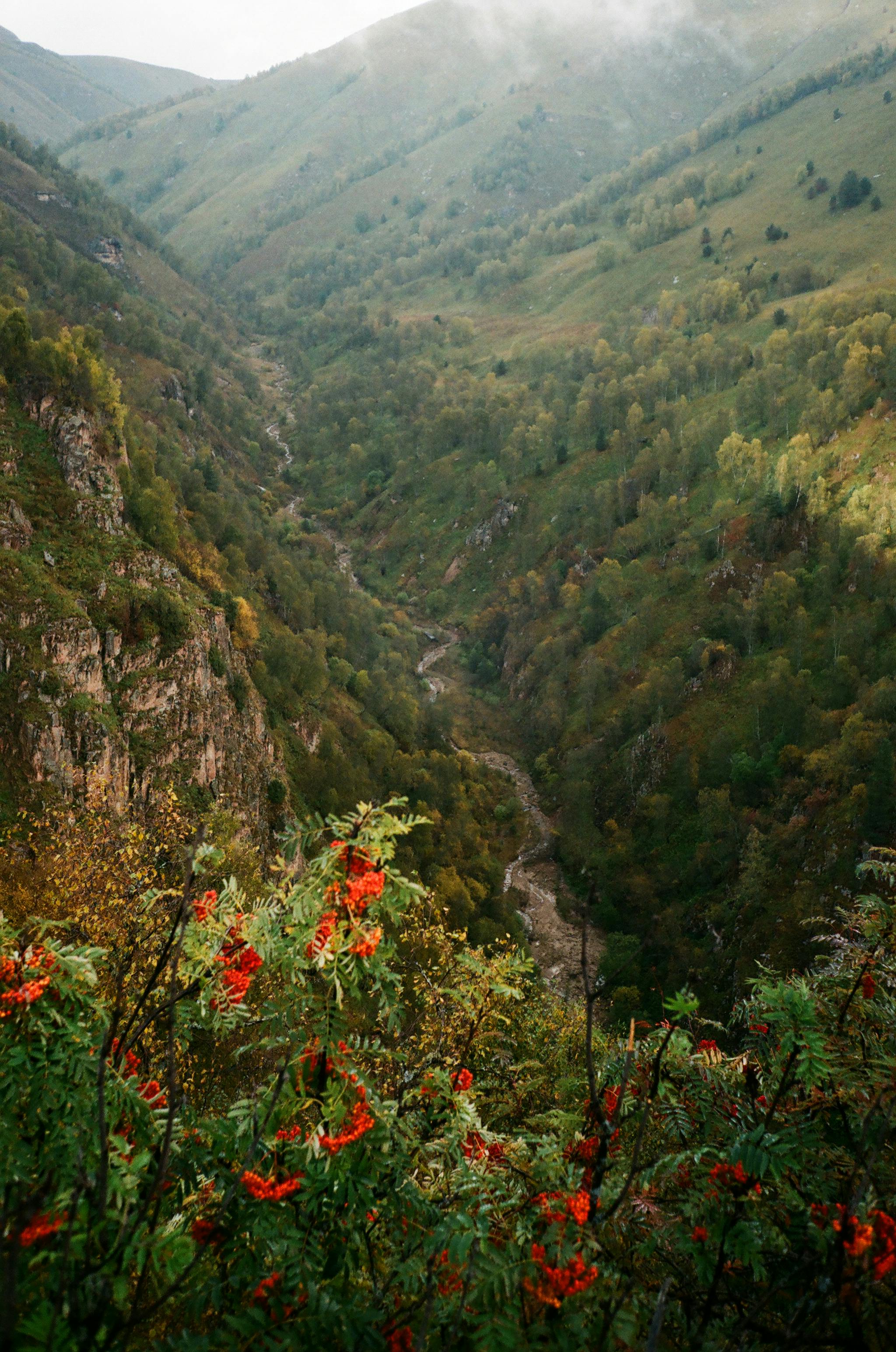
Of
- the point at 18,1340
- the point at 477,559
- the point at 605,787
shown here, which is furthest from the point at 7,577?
the point at 477,559

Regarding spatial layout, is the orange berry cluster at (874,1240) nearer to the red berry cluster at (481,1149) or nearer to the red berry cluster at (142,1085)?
the red berry cluster at (481,1149)

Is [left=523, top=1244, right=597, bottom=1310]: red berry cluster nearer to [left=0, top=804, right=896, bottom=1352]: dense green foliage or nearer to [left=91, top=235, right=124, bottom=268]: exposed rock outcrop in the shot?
[left=0, top=804, right=896, bottom=1352]: dense green foliage

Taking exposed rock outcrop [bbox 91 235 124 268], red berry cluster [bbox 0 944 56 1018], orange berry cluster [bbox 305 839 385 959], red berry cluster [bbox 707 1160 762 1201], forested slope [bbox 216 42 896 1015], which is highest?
exposed rock outcrop [bbox 91 235 124 268]

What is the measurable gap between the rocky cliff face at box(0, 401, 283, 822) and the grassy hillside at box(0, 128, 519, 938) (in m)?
0.30

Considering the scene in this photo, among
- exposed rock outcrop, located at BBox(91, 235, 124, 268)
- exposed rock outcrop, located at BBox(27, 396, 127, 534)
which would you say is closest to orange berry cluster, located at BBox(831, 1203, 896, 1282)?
exposed rock outcrop, located at BBox(27, 396, 127, 534)

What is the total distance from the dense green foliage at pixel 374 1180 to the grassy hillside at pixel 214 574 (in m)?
13.0

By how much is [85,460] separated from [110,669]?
20157mm

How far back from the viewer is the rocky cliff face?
4216 cm

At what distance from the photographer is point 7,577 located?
44688mm

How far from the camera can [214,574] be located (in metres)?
75.1

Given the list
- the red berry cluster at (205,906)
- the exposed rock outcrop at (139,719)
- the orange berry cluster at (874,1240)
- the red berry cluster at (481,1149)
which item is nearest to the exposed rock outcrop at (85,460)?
the exposed rock outcrop at (139,719)

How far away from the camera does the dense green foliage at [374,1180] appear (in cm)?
530

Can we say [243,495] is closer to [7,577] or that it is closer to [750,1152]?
[7,577]

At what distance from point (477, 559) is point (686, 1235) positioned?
507 feet
